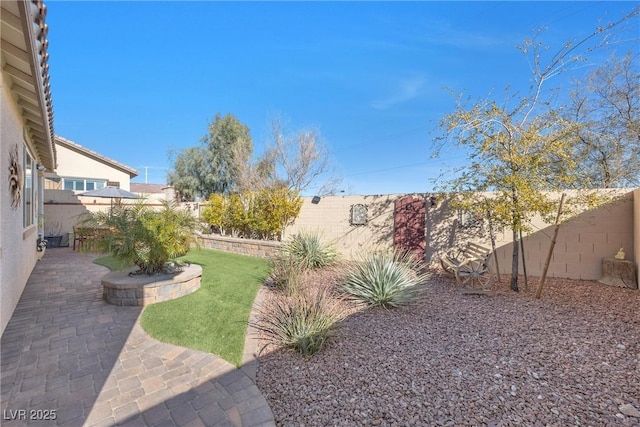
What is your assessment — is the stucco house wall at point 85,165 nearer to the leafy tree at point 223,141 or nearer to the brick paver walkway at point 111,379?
the leafy tree at point 223,141

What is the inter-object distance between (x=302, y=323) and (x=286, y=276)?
2.23 m

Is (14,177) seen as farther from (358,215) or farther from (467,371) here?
(358,215)

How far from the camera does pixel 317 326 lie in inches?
147

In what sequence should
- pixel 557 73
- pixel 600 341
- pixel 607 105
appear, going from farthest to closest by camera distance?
1. pixel 607 105
2. pixel 557 73
3. pixel 600 341

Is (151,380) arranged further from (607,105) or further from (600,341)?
(607,105)

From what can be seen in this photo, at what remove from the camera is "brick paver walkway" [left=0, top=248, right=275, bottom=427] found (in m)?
2.57

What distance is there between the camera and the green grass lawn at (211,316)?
154 inches

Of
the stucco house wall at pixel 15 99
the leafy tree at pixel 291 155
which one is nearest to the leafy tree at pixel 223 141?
the leafy tree at pixel 291 155

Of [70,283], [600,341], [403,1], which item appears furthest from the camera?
[403,1]

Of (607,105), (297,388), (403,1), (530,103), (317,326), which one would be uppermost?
(403,1)

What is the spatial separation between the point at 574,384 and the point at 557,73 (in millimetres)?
6267

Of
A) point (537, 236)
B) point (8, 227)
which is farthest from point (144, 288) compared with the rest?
point (537, 236)

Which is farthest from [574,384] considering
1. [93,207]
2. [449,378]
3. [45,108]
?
[93,207]

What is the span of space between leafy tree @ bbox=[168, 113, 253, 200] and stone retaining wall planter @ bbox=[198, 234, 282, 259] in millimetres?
9561
